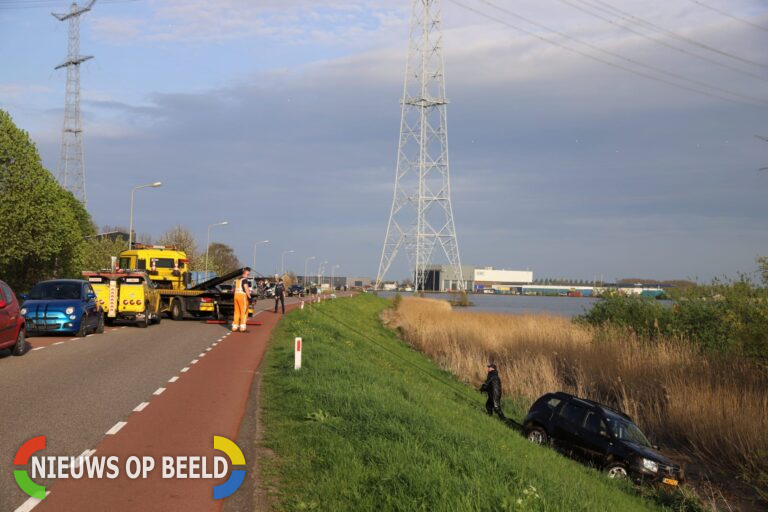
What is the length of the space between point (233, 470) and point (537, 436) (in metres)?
10.7

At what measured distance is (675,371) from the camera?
25062mm

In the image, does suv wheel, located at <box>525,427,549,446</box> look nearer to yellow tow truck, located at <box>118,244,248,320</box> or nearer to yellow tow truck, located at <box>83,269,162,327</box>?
yellow tow truck, located at <box>83,269,162,327</box>

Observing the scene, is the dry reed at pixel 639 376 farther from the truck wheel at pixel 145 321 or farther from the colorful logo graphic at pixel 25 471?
the colorful logo graphic at pixel 25 471

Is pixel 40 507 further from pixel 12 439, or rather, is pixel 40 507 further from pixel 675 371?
pixel 675 371

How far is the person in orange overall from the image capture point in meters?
28.4

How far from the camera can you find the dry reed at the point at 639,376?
64.6 ft

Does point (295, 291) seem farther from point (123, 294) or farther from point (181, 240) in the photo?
point (123, 294)

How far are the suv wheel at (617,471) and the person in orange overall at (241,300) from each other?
16.4 metres

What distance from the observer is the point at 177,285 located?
1436 inches

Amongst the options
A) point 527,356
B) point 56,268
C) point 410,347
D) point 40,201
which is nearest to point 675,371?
point 527,356

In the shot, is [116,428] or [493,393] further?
[493,393]

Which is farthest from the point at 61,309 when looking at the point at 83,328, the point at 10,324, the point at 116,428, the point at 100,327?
the point at 116,428

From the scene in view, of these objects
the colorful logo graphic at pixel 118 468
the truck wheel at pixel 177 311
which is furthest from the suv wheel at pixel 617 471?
the truck wheel at pixel 177 311

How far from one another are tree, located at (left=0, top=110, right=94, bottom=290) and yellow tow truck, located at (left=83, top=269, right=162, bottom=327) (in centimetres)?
1667
